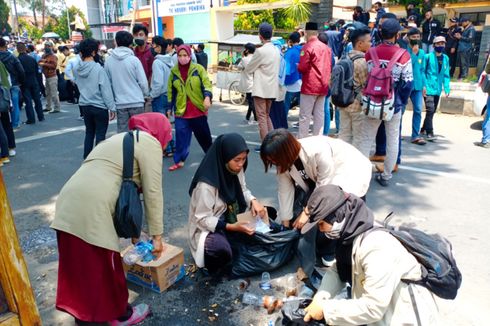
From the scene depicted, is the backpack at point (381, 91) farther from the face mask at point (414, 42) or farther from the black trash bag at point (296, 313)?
the black trash bag at point (296, 313)

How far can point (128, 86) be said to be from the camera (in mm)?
5641

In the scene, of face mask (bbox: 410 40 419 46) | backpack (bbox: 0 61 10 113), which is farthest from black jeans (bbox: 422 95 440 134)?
backpack (bbox: 0 61 10 113)

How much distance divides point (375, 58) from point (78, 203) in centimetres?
373

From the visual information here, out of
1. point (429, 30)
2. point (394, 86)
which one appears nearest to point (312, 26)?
point (394, 86)

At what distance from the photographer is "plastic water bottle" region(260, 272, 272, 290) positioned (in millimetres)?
3173

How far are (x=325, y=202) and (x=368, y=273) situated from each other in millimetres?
413

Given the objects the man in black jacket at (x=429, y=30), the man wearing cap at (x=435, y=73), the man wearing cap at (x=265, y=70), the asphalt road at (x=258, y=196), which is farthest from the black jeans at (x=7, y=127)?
the man in black jacket at (x=429, y=30)

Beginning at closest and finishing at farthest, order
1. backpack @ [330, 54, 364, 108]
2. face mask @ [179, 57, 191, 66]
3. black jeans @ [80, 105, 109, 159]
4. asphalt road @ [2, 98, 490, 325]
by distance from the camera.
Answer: asphalt road @ [2, 98, 490, 325]
backpack @ [330, 54, 364, 108]
face mask @ [179, 57, 191, 66]
black jeans @ [80, 105, 109, 159]

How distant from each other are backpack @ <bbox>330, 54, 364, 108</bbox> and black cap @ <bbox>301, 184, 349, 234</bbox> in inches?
122

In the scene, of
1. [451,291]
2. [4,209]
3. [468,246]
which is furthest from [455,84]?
[4,209]

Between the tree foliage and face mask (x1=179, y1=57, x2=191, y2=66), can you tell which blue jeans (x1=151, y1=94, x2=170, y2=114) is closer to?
face mask (x1=179, y1=57, x2=191, y2=66)

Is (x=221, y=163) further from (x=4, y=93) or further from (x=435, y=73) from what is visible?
(x=435, y=73)

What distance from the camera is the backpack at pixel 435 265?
6.41 ft

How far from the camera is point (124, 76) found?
5594mm
